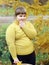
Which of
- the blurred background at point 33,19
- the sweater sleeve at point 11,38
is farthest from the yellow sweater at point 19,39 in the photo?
the blurred background at point 33,19

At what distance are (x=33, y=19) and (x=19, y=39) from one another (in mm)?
1114

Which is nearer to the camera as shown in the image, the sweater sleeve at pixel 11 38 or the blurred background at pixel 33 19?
the sweater sleeve at pixel 11 38

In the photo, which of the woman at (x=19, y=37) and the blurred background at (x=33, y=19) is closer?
the woman at (x=19, y=37)

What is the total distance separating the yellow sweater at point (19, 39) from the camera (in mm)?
4414

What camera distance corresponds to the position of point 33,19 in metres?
5.51

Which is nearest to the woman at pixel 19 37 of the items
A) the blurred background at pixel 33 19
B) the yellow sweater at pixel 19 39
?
the yellow sweater at pixel 19 39

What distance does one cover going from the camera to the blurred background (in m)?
5.38

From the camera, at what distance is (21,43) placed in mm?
4484

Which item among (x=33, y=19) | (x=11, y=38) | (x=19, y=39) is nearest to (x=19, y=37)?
(x=19, y=39)

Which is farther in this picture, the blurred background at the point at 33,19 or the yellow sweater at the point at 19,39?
the blurred background at the point at 33,19

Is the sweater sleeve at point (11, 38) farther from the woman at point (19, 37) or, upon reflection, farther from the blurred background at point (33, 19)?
the blurred background at point (33, 19)

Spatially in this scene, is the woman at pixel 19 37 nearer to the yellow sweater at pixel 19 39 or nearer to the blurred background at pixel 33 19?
the yellow sweater at pixel 19 39

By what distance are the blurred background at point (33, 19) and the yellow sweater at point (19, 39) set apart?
2.92 ft

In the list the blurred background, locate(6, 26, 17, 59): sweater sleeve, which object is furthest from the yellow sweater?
the blurred background
